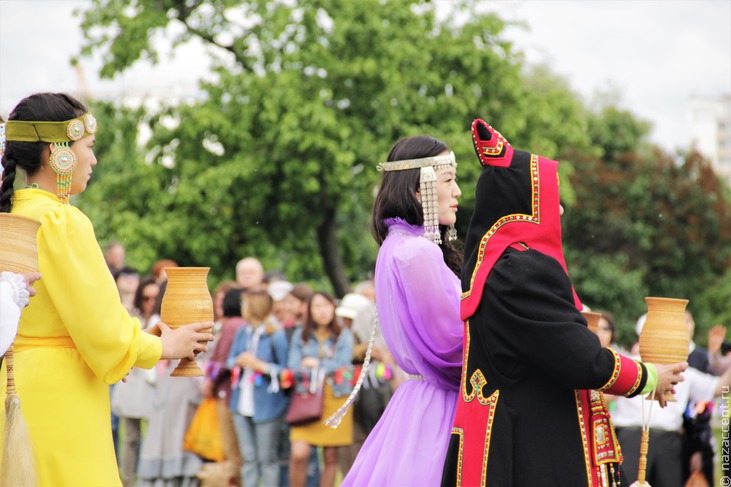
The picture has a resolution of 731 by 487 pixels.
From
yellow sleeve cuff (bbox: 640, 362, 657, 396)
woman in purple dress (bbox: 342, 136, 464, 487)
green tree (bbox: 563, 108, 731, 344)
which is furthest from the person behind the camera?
green tree (bbox: 563, 108, 731, 344)

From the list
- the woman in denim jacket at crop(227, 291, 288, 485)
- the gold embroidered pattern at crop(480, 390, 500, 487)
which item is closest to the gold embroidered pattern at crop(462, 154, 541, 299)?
the gold embroidered pattern at crop(480, 390, 500, 487)

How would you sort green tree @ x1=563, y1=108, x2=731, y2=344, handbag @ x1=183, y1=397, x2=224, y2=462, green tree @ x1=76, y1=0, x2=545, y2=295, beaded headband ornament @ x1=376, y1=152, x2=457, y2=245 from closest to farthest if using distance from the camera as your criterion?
1. beaded headband ornament @ x1=376, y1=152, x2=457, y2=245
2. handbag @ x1=183, y1=397, x2=224, y2=462
3. green tree @ x1=76, y1=0, x2=545, y2=295
4. green tree @ x1=563, y1=108, x2=731, y2=344

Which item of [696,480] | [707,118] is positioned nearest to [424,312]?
[696,480]

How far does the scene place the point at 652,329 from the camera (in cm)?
420

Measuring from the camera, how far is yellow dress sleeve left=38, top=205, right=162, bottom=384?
3.50 metres

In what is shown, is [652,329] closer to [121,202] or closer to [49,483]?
[49,483]

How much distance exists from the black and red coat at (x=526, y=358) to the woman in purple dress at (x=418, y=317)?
0.40m

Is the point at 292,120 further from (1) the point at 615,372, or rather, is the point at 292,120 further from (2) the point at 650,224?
(2) the point at 650,224

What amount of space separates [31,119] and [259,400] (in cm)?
558

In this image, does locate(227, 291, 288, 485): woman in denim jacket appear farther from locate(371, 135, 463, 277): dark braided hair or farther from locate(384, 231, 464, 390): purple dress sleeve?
locate(384, 231, 464, 390): purple dress sleeve

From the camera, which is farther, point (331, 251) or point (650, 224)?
point (650, 224)

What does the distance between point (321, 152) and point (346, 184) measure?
2.27ft

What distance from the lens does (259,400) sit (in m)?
8.98

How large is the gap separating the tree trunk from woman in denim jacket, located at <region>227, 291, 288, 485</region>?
961 centimetres
